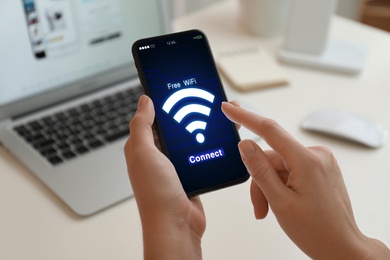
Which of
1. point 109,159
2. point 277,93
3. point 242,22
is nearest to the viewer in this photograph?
point 109,159

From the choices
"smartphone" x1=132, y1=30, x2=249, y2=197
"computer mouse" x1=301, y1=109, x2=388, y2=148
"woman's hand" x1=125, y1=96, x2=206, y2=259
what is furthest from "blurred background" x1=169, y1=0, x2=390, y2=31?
"woman's hand" x1=125, y1=96, x2=206, y2=259

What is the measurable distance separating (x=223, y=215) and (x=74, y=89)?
39cm

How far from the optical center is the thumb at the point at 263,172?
1.74 ft

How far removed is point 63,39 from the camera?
2.79ft

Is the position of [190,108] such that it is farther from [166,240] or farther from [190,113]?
[166,240]

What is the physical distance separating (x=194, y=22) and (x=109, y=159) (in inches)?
22.8

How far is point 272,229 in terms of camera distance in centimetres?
67

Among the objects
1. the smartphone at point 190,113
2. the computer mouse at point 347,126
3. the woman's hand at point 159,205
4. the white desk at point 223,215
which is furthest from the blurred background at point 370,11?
the woman's hand at point 159,205

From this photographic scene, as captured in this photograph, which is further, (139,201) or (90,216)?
(90,216)

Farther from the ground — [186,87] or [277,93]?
[186,87]

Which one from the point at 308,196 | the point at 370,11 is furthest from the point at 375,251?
the point at 370,11

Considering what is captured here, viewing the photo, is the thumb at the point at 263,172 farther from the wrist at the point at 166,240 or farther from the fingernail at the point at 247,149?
the wrist at the point at 166,240

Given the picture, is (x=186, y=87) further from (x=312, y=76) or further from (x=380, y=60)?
(x=380, y=60)

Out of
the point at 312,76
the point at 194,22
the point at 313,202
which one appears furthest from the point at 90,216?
the point at 194,22
